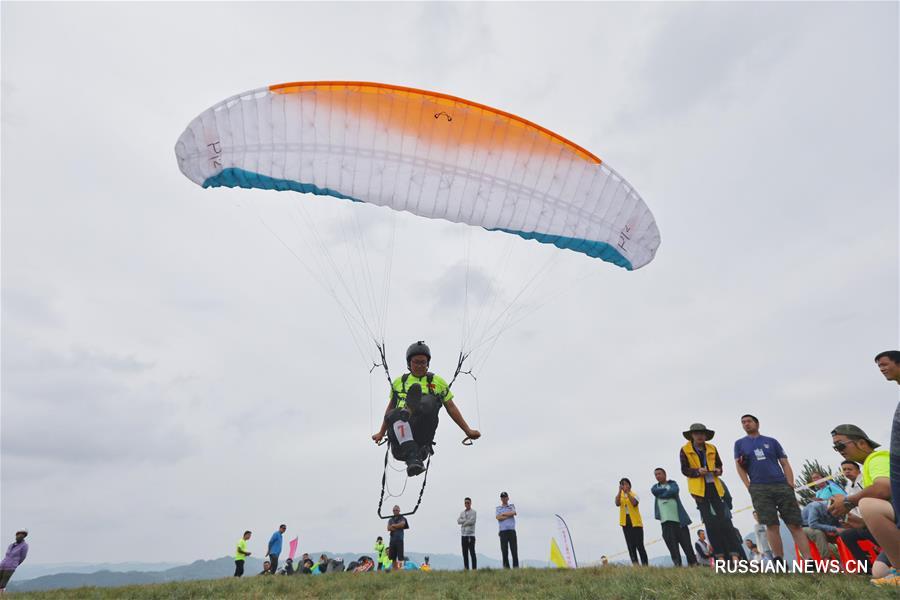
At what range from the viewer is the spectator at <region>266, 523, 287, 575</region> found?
14.0 meters

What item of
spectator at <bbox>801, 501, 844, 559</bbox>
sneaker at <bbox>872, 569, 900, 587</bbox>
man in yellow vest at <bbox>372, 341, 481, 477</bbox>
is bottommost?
sneaker at <bbox>872, 569, 900, 587</bbox>

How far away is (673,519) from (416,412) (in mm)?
4479

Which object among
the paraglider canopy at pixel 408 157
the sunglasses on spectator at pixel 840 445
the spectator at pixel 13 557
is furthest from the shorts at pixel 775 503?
the spectator at pixel 13 557

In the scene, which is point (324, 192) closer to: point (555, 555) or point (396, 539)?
point (396, 539)

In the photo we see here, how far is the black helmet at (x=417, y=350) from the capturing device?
7.98 metres

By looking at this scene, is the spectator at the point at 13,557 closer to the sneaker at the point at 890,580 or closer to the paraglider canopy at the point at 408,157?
the paraglider canopy at the point at 408,157

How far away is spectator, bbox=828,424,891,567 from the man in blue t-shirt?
2.27 ft

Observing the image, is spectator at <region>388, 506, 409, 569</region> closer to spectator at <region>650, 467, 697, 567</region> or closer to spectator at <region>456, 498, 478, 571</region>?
spectator at <region>456, 498, 478, 571</region>

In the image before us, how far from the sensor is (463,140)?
8516 mm

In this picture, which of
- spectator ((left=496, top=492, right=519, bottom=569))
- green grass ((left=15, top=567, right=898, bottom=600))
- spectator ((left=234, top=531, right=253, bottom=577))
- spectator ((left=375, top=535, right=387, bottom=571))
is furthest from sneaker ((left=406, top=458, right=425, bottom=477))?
spectator ((left=234, top=531, right=253, bottom=577))

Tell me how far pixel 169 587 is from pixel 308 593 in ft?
7.41

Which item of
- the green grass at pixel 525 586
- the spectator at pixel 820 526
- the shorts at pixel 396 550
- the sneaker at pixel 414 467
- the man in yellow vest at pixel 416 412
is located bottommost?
the green grass at pixel 525 586

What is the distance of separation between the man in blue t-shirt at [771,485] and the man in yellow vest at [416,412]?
11.8 ft

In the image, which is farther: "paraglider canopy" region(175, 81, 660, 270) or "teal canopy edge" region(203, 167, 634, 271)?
"teal canopy edge" region(203, 167, 634, 271)
